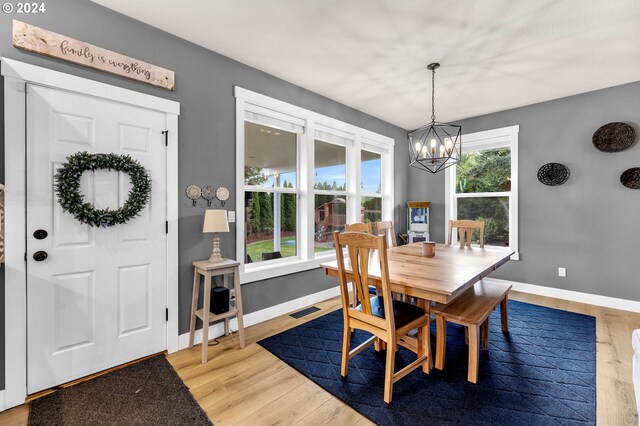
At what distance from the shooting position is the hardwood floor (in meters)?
1.69

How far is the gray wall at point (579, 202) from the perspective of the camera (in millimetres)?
3406

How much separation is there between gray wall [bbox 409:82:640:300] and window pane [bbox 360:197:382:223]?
2081mm

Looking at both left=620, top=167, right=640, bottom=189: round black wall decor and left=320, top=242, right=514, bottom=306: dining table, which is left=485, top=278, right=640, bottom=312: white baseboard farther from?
left=320, top=242, right=514, bottom=306: dining table

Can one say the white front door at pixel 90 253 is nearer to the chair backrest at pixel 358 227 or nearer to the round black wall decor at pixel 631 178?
the chair backrest at pixel 358 227

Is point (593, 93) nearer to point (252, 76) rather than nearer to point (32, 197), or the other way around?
point (252, 76)

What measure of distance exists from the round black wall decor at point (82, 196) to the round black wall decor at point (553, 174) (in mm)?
4817

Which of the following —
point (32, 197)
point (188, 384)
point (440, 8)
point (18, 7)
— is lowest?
point (188, 384)

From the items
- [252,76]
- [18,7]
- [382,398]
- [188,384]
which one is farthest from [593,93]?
[18,7]

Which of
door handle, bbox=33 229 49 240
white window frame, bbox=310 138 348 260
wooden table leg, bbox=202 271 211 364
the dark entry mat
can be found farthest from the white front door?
white window frame, bbox=310 138 348 260

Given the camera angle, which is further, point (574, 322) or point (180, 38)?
point (574, 322)

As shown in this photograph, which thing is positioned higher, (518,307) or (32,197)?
(32,197)

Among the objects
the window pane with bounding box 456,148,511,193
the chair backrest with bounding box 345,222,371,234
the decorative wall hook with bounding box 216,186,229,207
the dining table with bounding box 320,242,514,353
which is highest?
the window pane with bounding box 456,148,511,193

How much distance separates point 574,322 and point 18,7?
17.9 feet

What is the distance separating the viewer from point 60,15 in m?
1.95
